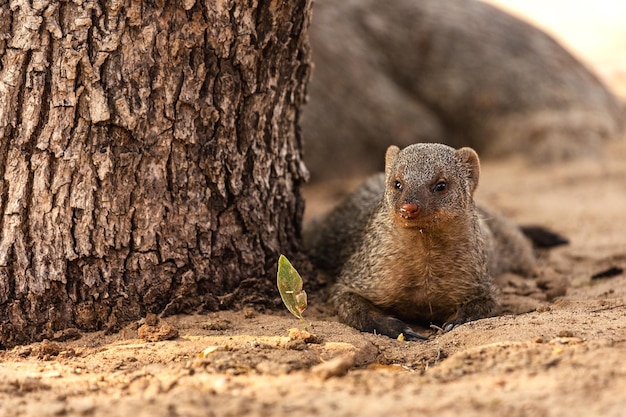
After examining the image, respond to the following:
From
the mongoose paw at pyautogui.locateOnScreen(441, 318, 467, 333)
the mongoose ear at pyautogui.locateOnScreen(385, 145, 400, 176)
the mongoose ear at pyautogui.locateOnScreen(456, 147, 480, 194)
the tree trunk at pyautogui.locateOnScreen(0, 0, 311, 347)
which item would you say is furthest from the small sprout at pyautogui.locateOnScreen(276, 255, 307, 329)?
the mongoose ear at pyautogui.locateOnScreen(456, 147, 480, 194)

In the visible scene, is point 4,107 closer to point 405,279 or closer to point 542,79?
point 405,279

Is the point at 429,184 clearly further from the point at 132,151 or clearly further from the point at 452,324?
the point at 132,151

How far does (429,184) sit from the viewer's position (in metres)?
3.67

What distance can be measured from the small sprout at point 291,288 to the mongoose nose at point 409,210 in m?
0.55

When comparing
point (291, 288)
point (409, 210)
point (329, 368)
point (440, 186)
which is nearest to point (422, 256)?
point (440, 186)

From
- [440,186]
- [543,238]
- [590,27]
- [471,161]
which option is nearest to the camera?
[440,186]

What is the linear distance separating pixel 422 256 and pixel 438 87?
4701 millimetres

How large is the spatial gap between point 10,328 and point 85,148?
834 mm

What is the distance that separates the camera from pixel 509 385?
8.18 feet

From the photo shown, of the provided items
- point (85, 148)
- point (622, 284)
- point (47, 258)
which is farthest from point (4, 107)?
point (622, 284)

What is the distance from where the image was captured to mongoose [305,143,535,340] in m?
3.71

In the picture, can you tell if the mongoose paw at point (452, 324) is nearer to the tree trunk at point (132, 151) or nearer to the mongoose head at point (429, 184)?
the mongoose head at point (429, 184)

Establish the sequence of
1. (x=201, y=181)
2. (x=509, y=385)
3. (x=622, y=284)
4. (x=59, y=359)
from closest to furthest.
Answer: (x=509, y=385) < (x=59, y=359) < (x=201, y=181) < (x=622, y=284)

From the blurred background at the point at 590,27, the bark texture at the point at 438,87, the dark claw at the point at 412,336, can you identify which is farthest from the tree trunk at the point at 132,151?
the blurred background at the point at 590,27
